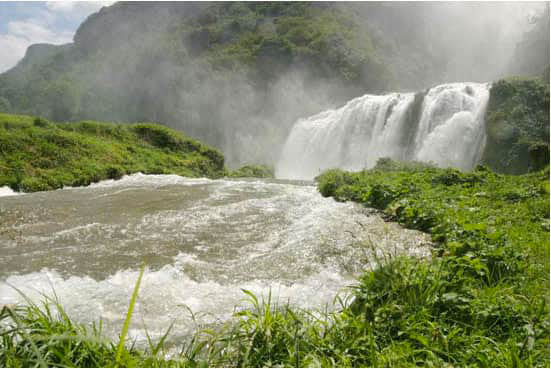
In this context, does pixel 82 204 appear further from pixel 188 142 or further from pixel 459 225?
pixel 188 142

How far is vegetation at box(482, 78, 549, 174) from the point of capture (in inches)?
688

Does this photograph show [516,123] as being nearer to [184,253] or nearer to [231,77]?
[184,253]

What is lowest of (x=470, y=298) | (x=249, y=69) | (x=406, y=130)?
(x=470, y=298)

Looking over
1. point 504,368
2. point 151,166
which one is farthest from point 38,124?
point 504,368

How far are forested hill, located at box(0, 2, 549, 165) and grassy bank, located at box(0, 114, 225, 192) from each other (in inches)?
716

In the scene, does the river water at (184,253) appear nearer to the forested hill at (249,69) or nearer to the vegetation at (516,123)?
the vegetation at (516,123)

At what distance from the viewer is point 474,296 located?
9.50 ft

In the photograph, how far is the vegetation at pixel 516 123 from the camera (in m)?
17.5

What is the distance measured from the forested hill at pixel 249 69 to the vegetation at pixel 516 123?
27.8 meters

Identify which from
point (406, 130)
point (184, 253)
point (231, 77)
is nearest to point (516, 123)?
point (406, 130)

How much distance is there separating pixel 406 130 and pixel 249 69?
1223 inches

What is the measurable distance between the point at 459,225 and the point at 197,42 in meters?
58.4

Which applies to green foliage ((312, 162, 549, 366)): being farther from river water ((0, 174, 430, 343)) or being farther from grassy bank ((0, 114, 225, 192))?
grassy bank ((0, 114, 225, 192))

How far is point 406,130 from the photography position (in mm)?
22781
